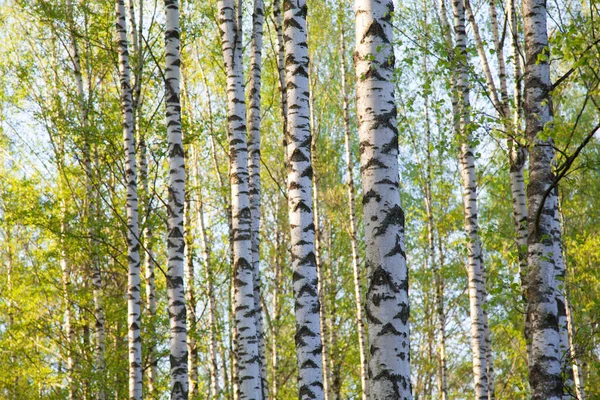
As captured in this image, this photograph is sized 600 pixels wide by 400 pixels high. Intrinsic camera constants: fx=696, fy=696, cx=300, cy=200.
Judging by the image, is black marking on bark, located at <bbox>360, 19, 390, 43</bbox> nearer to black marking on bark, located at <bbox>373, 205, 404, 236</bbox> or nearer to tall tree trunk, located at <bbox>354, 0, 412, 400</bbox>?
tall tree trunk, located at <bbox>354, 0, 412, 400</bbox>

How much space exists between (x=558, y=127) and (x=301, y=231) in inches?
112

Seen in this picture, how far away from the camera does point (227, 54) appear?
9227 mm

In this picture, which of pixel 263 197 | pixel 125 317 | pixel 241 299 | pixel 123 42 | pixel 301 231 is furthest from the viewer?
pixel 263 197

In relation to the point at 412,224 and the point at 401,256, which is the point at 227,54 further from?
the point at 412,224

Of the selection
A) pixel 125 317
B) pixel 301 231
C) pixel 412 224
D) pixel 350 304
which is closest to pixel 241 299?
pixel 301 231

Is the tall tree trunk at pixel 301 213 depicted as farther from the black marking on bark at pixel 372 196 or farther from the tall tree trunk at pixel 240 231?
the black marking on bark at pixel 372 196

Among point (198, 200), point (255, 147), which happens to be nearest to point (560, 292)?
point (255, 147)

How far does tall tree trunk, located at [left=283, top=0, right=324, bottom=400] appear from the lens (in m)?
7.07

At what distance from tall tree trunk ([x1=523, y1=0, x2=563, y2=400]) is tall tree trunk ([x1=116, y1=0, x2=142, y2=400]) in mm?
5855

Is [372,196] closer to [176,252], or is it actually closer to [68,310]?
[176,252]

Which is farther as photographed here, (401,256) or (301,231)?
(301,231)

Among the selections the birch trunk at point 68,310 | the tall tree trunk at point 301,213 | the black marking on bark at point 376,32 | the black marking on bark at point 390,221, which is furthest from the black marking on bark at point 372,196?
the birch trunk at point 68,310

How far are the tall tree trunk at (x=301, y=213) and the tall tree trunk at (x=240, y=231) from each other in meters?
1.15

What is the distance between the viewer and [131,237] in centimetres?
1004
